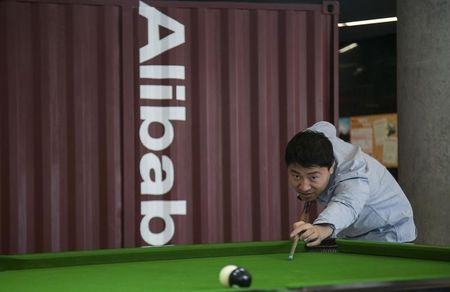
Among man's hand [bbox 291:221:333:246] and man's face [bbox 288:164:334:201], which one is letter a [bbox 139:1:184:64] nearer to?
man's face [bbox 288:164:334:201]

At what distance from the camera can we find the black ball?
2172 mm

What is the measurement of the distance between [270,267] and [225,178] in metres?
3.32

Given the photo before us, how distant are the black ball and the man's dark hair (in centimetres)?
166

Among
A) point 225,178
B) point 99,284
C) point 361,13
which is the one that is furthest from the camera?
point 361,13

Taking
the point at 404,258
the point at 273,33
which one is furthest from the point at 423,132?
the point at 404,258

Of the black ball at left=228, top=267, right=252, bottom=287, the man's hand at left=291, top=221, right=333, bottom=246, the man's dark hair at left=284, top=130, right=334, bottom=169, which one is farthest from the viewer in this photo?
the man's dark hair at left=284, top=130, right=334, bottom=169

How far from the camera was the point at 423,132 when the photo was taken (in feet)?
19.5

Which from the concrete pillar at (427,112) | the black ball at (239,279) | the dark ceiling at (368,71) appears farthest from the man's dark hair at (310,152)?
the dark ceiling at (368,71)

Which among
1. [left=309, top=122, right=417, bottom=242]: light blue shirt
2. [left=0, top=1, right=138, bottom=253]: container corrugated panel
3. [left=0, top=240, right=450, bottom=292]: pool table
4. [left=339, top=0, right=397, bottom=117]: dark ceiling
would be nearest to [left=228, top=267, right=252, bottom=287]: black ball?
[left=0, top=240, right=450, bottom=292]: pool table

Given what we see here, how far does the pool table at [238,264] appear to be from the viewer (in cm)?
238

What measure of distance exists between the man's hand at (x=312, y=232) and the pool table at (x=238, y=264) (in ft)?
0.17

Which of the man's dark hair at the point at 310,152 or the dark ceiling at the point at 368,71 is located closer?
the man's dark hair at the point at 310,152

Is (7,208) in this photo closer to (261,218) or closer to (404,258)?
(261,218)

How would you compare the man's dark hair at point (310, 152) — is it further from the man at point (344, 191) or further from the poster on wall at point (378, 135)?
the poster on wall at point (378, 135)
